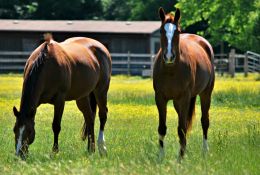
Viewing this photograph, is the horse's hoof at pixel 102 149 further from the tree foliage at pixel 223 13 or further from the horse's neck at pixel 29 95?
the tree foliage at pixel 223 13

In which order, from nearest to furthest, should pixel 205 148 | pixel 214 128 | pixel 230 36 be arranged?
pixel 205 148, pixel 214 128, pixel 230 36

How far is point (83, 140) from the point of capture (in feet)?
46.9

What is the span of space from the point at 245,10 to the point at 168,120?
25.5m

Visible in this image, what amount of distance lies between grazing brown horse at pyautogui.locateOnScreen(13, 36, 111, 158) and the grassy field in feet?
1.25

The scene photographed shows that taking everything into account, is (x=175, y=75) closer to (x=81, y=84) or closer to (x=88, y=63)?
(x=81, y=84)

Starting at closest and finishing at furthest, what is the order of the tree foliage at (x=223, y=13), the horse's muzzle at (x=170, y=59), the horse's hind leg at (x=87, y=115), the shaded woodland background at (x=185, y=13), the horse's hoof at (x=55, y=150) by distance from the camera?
the horse's muzzle at (x=170, y=59) → the horse's hoof at (x=55, y=150) → the horse's hind leg at (x=87, y=115) → the tree foliage at (x=223, y=13) → the shaded woodland background at (x=185, y=13)

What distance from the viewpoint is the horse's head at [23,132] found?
11.3 m

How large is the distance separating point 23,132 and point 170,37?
99.1 inches

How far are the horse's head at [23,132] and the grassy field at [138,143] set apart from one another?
0.20 m

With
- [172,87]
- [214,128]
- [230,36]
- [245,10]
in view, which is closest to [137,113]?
[214,128]

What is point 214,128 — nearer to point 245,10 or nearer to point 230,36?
point 245,10

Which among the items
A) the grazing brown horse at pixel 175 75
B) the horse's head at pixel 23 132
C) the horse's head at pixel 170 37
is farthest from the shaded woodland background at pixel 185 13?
the horse's head at pixel 23 132

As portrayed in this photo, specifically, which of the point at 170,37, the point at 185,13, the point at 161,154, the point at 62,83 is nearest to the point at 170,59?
the point at 170,37

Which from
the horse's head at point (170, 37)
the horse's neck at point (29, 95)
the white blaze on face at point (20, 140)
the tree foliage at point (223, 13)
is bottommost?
the tree foliage at point (223, 13)
